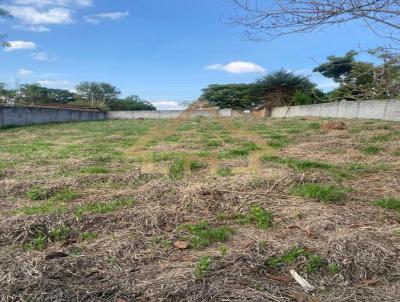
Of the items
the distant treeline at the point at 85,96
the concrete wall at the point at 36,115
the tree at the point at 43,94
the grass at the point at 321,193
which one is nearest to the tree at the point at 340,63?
the grass at the point at 321,193

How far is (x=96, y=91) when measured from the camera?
1940 inches

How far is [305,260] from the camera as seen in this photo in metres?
2.24

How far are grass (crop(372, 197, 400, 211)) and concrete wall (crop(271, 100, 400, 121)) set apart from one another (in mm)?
10847

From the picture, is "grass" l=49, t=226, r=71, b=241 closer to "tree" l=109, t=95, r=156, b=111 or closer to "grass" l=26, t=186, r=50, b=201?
"grass" l=26, t=186, r=50, b=201

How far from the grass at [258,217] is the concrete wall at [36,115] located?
15994 mm

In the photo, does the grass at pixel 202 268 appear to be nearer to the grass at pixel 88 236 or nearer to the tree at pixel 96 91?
the grass at pixel 88 236

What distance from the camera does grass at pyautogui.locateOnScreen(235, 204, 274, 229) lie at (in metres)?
2.89

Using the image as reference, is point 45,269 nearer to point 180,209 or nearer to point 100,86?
point 180,209

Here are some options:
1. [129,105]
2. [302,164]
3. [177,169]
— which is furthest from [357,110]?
[129,105]

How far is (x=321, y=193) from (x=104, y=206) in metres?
1.96

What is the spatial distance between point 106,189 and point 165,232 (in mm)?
1458

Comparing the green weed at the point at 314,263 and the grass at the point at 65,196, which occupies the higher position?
the green weed at the point at 314,263

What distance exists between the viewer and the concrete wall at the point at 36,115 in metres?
16.8

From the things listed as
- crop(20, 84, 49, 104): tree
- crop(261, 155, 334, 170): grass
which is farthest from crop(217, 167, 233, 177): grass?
crop(20, 84, 49, 104): tree
